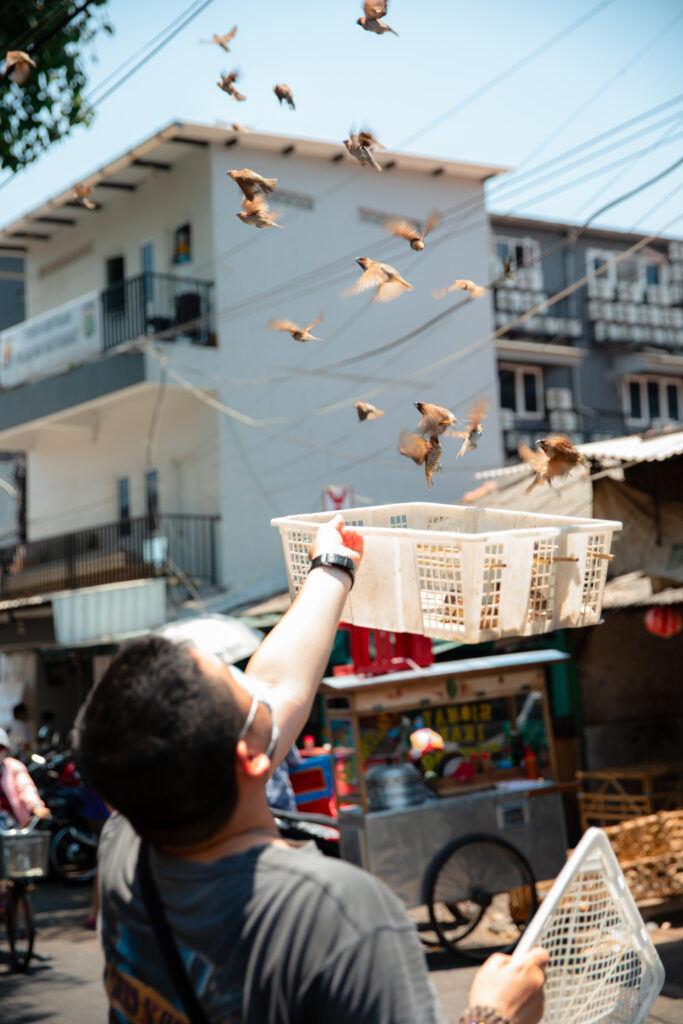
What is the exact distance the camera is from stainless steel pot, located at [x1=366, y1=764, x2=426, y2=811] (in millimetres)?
7992

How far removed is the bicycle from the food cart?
2377 mm

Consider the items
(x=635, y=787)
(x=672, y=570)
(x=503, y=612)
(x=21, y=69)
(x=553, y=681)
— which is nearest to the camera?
(x=503, y=612)

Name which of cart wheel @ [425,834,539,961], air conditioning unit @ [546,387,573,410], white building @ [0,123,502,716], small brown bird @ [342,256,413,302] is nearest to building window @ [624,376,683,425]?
air conditioning unit @ [546,387,573,410]

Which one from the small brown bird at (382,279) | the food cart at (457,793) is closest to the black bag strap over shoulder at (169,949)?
the small brown bird at (382,279)

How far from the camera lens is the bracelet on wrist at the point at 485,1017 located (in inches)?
68.2

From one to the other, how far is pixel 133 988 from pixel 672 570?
699 centimetres

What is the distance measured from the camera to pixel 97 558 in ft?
62.7

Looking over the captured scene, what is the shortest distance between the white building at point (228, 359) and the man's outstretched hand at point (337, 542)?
49.1 ft

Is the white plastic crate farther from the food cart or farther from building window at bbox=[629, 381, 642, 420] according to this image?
building window at bbox=[629, 381, 642, 420]

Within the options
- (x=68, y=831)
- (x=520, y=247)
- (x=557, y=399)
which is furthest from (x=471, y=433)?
(x=520, y=247)

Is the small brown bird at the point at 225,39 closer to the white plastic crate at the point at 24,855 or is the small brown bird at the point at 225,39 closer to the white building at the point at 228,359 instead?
the white plastic crate at the point at 24,855

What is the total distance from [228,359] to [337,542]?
16.5 metres

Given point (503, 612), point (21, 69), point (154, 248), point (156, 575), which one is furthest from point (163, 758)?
point (154, 248)

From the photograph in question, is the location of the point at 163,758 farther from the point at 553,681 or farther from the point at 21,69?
the point at 553,681
